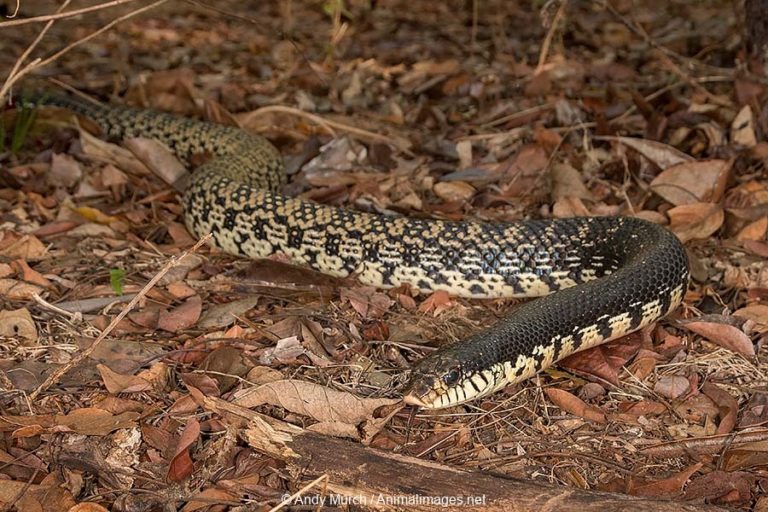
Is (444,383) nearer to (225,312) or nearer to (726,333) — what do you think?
(225,312)

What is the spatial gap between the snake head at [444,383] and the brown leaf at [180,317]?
1.81 metres

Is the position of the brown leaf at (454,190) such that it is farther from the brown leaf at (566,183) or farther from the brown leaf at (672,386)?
the brown leaf at (672,386)

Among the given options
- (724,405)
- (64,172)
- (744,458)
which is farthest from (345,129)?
(744,458)

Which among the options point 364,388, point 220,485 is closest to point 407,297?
point 364,388

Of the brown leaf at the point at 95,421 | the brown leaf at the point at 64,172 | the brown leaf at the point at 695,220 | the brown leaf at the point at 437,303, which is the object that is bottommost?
the brown leaf at the point at 64,172

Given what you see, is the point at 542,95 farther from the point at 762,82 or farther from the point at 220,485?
the point at 220,485

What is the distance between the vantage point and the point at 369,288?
7.42m

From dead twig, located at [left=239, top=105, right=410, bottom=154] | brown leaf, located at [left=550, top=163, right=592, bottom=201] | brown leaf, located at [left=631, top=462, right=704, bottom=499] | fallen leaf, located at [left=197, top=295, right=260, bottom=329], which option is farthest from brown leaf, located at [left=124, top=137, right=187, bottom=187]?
brown leaf, located at [left=631, top=462, right=704, bottom=499]

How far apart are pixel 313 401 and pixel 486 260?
247cm

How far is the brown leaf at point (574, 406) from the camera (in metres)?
5.84

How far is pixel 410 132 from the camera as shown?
10.4m

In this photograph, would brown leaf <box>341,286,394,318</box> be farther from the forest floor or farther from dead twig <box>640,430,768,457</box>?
dead twig <box>640,430,768,457</box>

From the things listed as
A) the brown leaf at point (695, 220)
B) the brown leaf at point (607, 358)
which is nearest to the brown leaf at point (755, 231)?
the brown leaf at point (695, 220)

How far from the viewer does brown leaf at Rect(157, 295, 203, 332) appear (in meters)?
6.63
